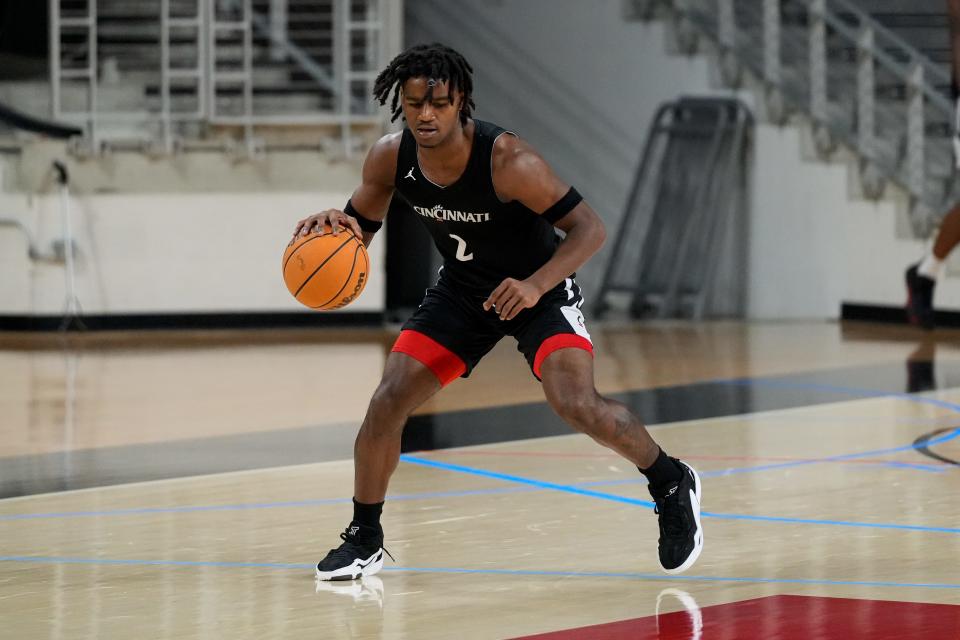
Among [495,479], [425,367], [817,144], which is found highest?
[817,144]

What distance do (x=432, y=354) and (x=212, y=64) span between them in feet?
29.9

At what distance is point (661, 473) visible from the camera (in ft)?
15.9

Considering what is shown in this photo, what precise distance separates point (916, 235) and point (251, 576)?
408 inches

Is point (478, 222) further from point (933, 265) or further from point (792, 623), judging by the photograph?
point (933, 265)

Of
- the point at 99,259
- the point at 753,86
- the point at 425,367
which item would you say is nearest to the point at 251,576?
the point at 425,367

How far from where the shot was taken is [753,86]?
600 inches

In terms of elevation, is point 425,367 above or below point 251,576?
above

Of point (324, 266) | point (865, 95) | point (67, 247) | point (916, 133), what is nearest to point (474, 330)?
point (324, 266)

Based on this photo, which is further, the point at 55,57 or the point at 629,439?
the point at 55,57

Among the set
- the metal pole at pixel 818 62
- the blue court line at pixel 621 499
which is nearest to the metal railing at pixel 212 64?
the metal pole at pixel 818 62

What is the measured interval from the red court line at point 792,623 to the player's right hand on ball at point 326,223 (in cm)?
140

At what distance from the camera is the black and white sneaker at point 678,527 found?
15.4 feet

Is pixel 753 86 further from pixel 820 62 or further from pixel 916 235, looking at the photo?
pixel 916 235

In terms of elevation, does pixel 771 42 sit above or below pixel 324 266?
above
